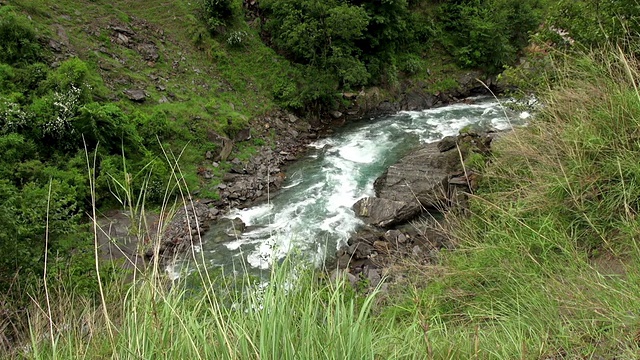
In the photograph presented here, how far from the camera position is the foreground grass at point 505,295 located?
1698mm

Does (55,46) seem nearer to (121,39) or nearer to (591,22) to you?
(121,39)

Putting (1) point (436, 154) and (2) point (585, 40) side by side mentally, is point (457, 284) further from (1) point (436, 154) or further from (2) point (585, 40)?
(1) point (436, 154)

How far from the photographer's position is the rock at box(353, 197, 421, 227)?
10836 millimetres

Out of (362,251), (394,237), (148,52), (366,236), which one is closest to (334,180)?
(366,236)

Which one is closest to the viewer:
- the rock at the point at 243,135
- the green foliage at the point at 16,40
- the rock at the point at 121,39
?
the green foliage at the point at 16,40

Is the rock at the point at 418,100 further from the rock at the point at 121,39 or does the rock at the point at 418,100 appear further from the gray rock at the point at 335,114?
the rock at the point at 121,39

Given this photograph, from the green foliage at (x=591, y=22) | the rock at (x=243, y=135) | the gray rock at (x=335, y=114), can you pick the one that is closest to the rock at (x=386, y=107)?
the gray rock at (x=335, y=114)

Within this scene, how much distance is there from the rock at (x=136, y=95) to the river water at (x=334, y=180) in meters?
5.70

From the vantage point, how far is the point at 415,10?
24484 mm

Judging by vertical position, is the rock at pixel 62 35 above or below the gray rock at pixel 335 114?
above

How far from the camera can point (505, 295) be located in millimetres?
3062

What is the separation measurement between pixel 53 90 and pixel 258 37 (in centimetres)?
1085

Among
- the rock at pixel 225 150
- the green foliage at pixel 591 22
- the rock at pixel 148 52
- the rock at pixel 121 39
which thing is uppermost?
the rock at pixel 121 39

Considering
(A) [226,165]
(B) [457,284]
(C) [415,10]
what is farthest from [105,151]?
(C) [415,10]
